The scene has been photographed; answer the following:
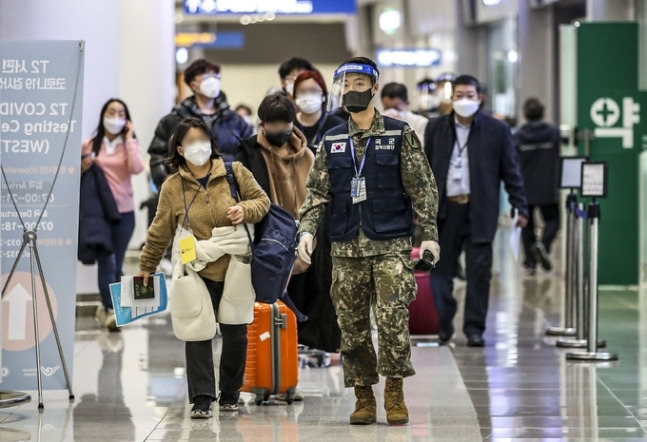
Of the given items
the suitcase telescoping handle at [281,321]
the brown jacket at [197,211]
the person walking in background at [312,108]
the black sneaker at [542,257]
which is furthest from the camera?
the black sneaker at [542,257]

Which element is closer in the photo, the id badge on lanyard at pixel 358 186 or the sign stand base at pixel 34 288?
the id badge on lanyard at pixel 358 186

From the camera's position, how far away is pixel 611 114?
13.2 meters

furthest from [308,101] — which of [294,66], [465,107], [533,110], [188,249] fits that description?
[533,110]

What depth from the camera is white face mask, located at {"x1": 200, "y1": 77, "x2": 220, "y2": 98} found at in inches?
385

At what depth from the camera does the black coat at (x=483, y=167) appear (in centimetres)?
970

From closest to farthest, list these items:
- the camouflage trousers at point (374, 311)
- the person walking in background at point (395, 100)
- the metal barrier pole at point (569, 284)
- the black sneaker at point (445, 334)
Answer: the camouflage trousers at point (374, 311) < the black sneaker at point (445, 334) < the metal barrier pole at point (569, 284) < the person walking in background at point (395, 100)

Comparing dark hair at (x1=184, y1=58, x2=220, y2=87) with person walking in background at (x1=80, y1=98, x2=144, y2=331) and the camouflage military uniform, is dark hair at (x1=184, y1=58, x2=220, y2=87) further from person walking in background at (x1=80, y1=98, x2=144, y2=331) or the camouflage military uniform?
the camouflage military uniform

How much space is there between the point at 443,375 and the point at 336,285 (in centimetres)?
190

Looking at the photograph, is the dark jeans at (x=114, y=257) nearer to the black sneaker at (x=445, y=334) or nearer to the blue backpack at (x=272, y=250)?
the black sneaker at (x=445, y=334)

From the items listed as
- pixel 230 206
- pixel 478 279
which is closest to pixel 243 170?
pixel 230 206

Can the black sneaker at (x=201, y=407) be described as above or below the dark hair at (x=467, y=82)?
below

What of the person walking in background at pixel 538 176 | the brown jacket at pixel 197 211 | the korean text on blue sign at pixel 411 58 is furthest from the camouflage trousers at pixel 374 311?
the korean text on blue sign at pixel 411 58

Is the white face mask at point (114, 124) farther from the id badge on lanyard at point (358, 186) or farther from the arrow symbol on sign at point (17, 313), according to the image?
the id badge on lanyard at point (358, 186)

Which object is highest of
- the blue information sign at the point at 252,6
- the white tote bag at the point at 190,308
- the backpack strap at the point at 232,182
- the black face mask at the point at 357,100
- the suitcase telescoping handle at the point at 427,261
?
the blue information sign at the point at 252,6
